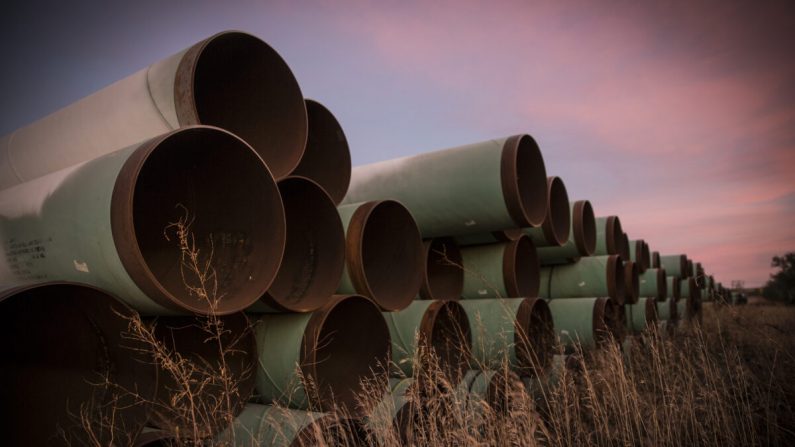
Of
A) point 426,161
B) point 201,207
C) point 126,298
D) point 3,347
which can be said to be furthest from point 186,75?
point 426,161

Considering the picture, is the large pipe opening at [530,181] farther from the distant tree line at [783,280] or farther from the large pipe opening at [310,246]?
the distant tree line at [783,280]

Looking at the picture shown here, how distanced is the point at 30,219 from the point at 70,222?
29 cm

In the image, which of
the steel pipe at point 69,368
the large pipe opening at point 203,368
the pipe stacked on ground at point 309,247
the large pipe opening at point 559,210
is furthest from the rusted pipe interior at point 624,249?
the steel pipe at point 69,368

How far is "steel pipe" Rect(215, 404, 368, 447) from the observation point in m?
2.11

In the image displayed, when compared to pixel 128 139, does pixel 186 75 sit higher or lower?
higher

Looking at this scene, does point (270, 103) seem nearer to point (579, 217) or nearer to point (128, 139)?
point (128, 139)

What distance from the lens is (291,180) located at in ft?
7.85

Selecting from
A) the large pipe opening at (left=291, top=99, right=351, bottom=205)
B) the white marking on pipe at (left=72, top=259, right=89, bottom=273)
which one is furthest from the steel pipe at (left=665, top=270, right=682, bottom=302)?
the white marking on pipe at (left=72, top=259, right=89, bottom=273)

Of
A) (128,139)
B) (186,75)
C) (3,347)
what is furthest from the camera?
(128,139)

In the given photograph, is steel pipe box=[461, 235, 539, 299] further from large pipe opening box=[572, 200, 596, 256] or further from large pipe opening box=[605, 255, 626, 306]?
large pipe opening box=[605, 255, 626, 306]

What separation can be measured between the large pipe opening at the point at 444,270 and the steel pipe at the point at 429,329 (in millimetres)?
516

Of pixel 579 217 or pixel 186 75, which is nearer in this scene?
pixel 186 75

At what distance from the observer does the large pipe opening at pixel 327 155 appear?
302cm

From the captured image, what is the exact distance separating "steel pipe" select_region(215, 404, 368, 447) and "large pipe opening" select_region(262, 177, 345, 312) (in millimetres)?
487
